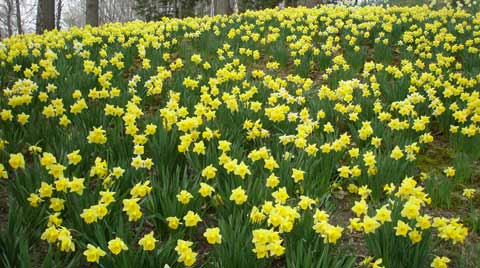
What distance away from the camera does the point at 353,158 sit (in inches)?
116

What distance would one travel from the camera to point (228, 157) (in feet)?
8.55

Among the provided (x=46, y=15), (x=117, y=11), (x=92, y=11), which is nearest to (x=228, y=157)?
(x=92, y=11)

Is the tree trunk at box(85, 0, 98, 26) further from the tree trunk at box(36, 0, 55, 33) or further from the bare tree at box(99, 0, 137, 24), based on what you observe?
the bare tree at box(99, 0, 137, 24)

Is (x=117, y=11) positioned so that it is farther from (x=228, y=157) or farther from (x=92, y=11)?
(x=228, y=157)

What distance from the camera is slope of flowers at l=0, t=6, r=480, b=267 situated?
1989 mm

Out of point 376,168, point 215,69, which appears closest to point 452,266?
point 376,168

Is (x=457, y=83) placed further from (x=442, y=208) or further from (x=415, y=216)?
(x=415, y=216)

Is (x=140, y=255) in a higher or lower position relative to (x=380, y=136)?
lower

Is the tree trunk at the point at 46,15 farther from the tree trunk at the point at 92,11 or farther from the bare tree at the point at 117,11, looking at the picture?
the bare tree at the point at 117,11

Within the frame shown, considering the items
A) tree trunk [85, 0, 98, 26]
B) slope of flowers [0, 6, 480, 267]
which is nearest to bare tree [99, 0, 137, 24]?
tree trunk [85, 0, 98, 26]

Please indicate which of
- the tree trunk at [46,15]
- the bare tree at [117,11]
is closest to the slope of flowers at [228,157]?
the tree trunk at [46,15]

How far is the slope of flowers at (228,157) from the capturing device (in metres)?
1.99

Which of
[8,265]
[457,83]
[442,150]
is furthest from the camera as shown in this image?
[457,83]

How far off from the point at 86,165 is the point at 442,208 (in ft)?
7.62
